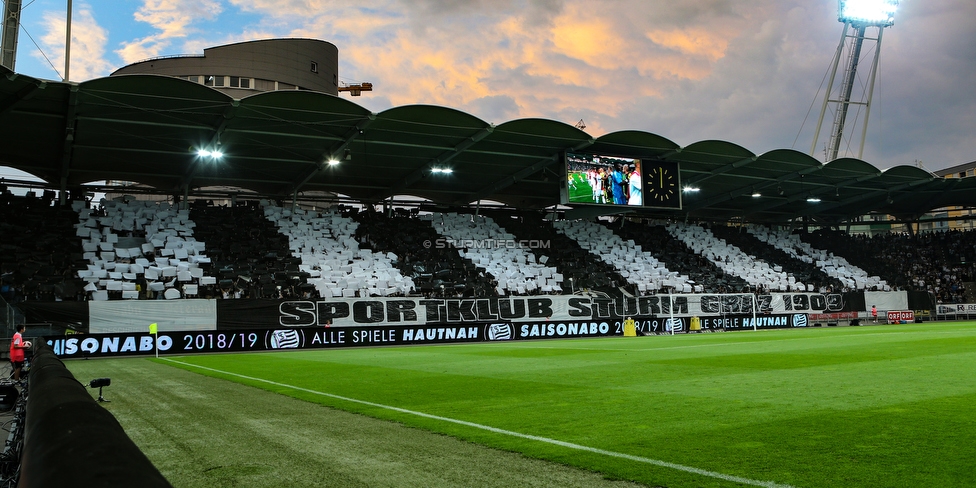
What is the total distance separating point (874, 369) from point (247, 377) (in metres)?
13.1

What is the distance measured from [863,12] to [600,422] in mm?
56438

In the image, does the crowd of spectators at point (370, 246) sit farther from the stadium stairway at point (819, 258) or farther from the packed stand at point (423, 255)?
the stadium stairway at point (819, 258)

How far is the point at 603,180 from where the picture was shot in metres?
36.3

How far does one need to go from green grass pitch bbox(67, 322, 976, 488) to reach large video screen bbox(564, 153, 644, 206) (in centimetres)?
2047

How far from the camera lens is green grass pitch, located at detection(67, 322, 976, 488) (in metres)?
5.49

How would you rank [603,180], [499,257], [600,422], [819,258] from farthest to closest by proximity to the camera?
[819,258], [499,257], [603,180], [600,422]

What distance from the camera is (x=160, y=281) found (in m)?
33.3

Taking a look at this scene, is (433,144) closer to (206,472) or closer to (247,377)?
(247,377)

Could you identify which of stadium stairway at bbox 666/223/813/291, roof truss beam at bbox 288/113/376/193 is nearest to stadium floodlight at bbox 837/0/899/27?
stadium stairway at bbox 666/223/813/291

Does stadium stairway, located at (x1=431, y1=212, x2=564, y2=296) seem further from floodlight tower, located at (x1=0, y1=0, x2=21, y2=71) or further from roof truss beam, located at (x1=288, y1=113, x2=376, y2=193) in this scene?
floodlight tower, located at (x1=0, y1=0, x2=21, y2=71)

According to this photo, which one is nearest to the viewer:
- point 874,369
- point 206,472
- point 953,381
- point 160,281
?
point 206,472

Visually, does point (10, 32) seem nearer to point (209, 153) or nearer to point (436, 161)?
point (209, 153)

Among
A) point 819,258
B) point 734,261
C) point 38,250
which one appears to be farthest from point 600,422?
point 819,258

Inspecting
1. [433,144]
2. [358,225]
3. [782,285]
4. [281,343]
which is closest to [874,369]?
[281,343]
